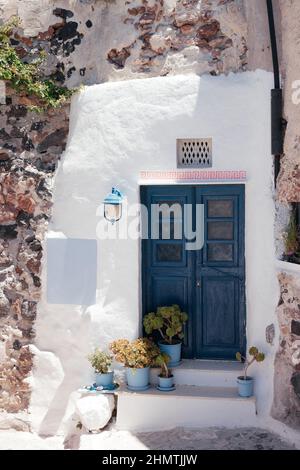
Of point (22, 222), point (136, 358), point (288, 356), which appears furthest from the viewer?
point (22, 222)

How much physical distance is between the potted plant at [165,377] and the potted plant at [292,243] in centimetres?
170

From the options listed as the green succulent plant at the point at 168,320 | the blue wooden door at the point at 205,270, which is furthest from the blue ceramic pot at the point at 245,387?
the green succulent plant at the point at 168,320

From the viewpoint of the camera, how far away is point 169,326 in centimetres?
690

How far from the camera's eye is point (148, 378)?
681 cm

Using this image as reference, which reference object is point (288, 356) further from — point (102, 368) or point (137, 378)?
point (102, 368)

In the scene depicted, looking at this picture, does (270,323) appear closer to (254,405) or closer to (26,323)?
(254,405)

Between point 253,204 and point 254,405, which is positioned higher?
point 253,204

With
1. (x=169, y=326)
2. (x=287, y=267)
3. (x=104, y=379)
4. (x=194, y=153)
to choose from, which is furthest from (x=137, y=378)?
(x=194, y=153)

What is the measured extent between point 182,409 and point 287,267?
1.89m

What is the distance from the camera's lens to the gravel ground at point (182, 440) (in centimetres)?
611

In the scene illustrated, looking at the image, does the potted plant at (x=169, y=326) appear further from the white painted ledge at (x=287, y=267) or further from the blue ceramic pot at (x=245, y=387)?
the white painted ledge at (x=287, y=267)

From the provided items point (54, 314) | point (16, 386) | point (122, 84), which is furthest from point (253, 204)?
point (16, 386)

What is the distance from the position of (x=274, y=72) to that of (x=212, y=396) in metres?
3.54

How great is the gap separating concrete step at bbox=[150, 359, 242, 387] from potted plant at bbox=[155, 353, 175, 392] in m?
0.13
